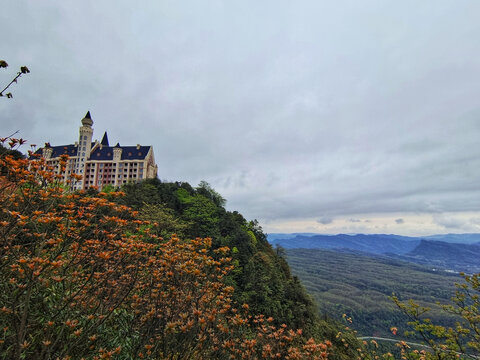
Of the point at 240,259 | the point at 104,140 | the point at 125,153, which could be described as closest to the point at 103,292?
the point at 240,259

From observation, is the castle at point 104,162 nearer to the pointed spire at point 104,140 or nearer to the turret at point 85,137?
the turret at point 85,137

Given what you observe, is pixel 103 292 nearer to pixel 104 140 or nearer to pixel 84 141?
pixel 84 141

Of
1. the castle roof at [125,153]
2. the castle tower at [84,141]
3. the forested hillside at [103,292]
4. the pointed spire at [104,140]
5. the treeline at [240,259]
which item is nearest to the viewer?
the forested hillside at [103,292]

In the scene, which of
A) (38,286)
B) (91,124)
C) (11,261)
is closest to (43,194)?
(11,261)

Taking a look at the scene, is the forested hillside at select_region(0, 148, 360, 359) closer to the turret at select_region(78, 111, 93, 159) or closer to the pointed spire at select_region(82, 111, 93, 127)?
the turret at select_region(78, 111, 93, 159)

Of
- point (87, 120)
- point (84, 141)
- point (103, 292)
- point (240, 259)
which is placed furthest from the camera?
point (84, 141)

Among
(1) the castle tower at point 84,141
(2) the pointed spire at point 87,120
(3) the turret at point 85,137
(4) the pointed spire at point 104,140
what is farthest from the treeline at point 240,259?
(4) the pointed spire at point 104,140

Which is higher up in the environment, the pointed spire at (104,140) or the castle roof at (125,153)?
the pointed spire at (104,140)

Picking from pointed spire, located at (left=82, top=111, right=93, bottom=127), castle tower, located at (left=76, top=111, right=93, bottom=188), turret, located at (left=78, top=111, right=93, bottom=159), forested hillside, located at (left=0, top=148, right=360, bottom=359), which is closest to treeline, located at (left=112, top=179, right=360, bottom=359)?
forested hillside, located at (left=0, top=148, right=360, bottom=359)

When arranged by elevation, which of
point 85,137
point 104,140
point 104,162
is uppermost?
point 104,140

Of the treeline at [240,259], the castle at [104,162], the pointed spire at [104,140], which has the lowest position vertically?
the treeline at [240,259]

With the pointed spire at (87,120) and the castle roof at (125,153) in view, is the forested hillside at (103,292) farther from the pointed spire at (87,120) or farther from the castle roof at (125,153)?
the pointed spire at (87,120)

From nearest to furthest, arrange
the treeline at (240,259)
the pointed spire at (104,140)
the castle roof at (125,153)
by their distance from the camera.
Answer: the treeline at (240,259)
the castle roof at (125,153)
the pointed spire at (104,140)

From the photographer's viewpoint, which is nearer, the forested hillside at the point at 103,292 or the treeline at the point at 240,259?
the forested hillside at the point at 103,292
